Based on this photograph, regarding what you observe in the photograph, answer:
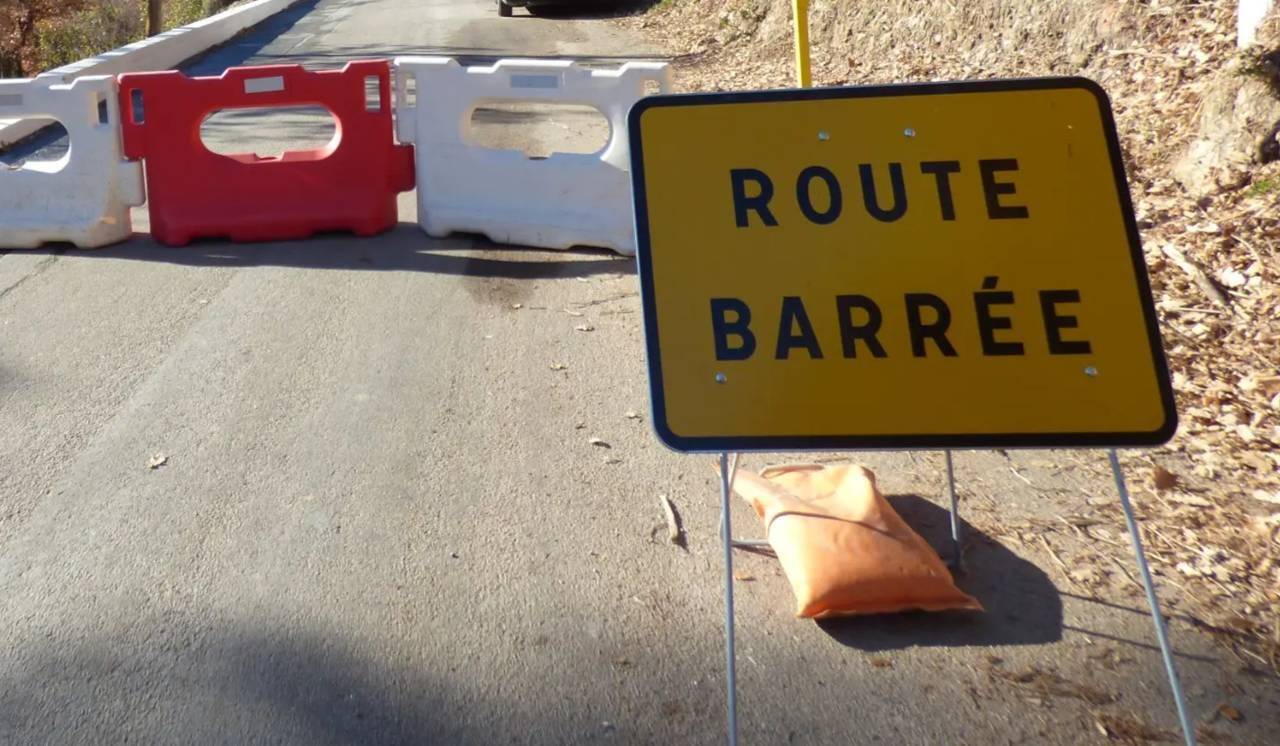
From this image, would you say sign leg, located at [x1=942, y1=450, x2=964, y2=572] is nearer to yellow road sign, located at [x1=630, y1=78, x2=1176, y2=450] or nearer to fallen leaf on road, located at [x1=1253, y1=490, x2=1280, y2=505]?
yellow road sign, located at [x1=630, y1=78, x2=1176, y2=450]

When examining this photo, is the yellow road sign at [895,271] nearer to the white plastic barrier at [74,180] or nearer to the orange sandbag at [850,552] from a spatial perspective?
the orange sandbag at [850,552]

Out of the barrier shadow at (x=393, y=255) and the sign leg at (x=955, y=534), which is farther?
the barrier shadow at (x=393, y=255)

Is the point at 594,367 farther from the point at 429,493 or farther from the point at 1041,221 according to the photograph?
the point at 1041,221

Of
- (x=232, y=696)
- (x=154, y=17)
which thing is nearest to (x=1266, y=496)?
(x=232, y=696)

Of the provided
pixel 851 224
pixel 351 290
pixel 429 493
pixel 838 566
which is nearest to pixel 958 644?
pixel 838 566

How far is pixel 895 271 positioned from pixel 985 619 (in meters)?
1.16

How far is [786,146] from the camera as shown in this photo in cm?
344

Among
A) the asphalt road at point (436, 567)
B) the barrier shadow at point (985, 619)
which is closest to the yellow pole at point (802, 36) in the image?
the asphalt road at point (436, 567)

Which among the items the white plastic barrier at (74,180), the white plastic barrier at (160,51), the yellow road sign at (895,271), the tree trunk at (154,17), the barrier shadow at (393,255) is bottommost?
the tree trunk at (154,17)

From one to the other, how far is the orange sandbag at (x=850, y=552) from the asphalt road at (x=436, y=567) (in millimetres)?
80

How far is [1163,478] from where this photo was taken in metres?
4.63

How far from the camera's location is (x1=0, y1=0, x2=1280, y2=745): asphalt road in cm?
347

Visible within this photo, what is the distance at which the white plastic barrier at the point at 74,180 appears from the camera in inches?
323

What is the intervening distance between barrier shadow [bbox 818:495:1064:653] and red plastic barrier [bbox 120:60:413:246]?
5.25 metres
